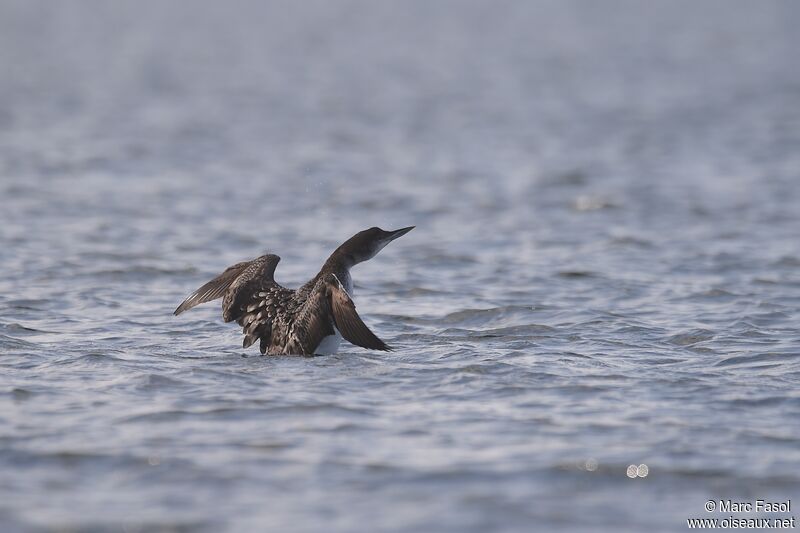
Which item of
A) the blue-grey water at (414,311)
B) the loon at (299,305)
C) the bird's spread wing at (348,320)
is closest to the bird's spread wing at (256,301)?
the loon at (299,305)

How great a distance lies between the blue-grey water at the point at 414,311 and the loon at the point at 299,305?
0.54 ft

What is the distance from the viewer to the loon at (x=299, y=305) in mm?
8023

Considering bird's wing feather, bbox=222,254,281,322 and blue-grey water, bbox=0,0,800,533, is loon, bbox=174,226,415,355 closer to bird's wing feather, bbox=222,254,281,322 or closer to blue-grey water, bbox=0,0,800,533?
bird's wing feather, bbox=222,254,281,322

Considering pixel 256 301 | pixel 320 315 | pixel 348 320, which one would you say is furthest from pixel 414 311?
pixel 348 320

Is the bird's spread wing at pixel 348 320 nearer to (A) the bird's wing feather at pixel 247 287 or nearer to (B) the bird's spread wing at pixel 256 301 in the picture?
(B) the bird's spread wing at pixel 256 301

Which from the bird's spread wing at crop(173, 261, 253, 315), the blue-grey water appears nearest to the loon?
the bird's spread wing at crop(173, 261, 253, 315)

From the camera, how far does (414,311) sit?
10188 millimetres

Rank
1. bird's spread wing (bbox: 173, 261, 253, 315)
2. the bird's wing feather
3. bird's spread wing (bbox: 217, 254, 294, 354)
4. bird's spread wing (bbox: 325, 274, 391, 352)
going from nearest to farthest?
bird's spread wing (bbox: 325, 274, 391, 352), bird's spread wing (bbox: 217, 254, 294, 354), the bird's wing feather, bird's spread wing (bbox: 173, 261, 253, 315)

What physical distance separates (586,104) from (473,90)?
4.71m

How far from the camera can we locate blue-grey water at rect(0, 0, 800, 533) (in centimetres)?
582

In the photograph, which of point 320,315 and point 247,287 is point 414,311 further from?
point 320,315

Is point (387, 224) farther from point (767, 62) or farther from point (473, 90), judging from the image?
point (767, 62)

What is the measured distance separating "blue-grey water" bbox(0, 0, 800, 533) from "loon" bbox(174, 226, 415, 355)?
16cm

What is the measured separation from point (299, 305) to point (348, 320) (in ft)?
2.43
